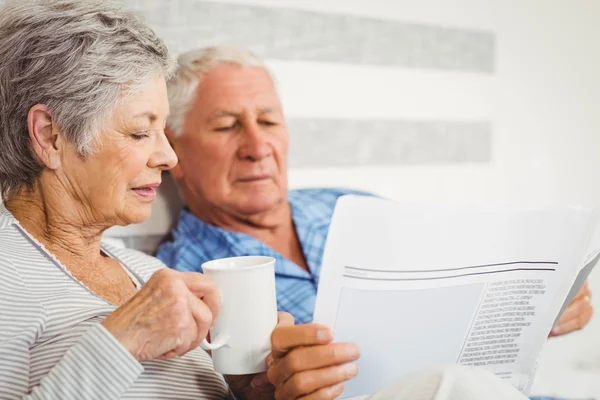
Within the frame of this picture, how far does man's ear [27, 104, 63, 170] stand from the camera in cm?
105

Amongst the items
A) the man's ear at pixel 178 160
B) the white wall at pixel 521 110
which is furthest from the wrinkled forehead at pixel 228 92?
the white wall at pixel 521 110

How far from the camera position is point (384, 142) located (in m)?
2.06

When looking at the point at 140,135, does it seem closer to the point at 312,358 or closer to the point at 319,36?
the point at 312,358

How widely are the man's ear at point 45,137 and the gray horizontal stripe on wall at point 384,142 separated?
2.94 feet

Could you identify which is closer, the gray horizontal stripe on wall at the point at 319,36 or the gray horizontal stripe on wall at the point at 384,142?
the gray horizontal stripe on wall at the point at 319,36

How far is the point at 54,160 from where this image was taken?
3.51 ft

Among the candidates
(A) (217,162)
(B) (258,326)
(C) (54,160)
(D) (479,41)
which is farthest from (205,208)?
(D) (479,41)

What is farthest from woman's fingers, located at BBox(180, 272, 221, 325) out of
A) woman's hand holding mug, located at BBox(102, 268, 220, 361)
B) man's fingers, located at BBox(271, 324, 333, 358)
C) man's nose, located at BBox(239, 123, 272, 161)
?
man's nose, located at BBox(239, 123, 272, 161)

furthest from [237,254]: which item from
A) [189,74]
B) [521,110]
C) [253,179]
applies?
[521,110]

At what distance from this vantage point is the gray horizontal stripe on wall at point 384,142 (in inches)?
75.7

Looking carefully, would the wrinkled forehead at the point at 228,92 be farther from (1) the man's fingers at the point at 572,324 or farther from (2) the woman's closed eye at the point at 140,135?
(1) the man's fingers at the point at 572,324

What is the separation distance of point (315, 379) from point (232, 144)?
2.60ft

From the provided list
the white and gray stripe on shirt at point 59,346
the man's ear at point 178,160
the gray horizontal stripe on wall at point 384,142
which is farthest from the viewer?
the gray horizontal stripe on wall at point 384,142

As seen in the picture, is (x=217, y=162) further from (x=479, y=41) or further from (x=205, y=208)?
(x=479, y=41)
